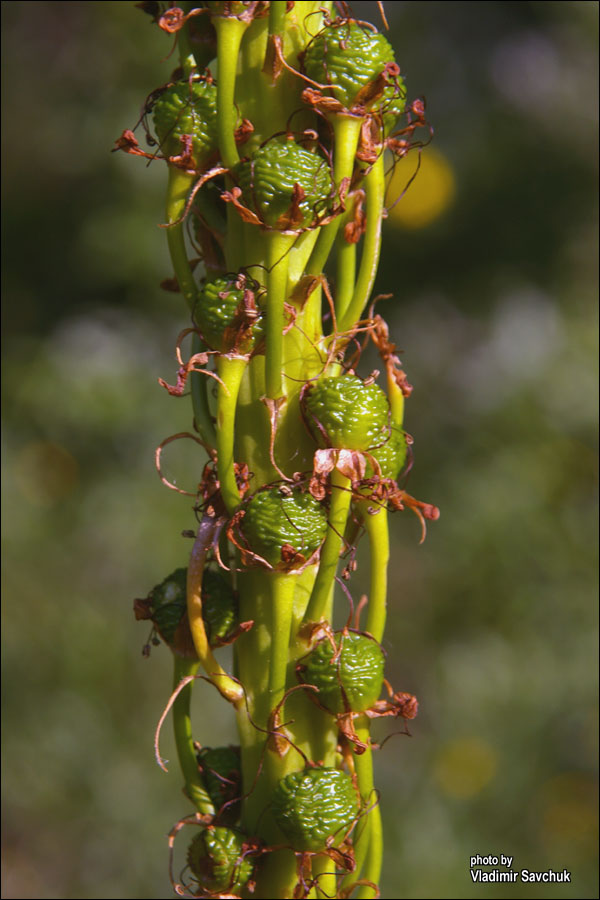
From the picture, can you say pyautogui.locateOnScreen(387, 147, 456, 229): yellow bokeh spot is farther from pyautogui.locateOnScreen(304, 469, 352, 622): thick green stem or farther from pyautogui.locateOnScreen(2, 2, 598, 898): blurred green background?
pyautogui.locateOnScreen(304, 469, 352, 622): thick green stem

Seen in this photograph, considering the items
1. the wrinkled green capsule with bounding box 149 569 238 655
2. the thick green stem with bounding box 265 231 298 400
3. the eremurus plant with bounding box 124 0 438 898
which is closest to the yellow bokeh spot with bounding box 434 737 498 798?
Result: the eremurus plant with bounding box 124 0 438 898

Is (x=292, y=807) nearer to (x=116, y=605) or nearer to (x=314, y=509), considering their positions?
(x=314, y=509)

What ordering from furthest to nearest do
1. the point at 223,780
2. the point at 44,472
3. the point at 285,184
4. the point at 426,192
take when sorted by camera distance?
the point at 426,192, the point at 44,472, the point at 223,780, the point at 285,184

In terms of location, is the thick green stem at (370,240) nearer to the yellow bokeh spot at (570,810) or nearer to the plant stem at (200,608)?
the plant stem at (200,608)

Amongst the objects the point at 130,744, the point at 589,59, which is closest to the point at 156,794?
the point at 130,744

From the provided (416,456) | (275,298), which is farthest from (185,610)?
(416,456)

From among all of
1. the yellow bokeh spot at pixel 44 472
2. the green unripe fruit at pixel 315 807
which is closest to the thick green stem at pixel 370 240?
the green unripe fruit at pixel 315 807

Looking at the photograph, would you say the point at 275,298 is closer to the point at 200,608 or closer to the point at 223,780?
the point at 200,608
